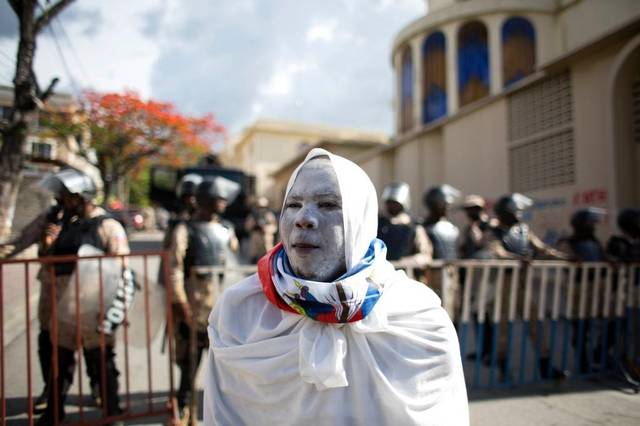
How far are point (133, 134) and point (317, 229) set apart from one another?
41.2 ft

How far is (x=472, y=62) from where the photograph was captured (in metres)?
16.5

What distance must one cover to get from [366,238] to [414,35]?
18.6 m

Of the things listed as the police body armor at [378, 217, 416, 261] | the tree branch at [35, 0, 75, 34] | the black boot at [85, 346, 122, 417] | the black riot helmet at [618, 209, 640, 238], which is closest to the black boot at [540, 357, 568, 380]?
the police body armor at [378, 217, 416, 261]

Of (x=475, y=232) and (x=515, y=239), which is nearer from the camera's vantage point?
(x=515, y=239)

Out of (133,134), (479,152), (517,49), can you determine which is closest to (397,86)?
(517,49)

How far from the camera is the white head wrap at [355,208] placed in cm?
142

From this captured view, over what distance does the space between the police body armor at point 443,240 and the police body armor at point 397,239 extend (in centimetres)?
54

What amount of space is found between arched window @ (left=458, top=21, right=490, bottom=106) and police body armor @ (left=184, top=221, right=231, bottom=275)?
50.3 ft

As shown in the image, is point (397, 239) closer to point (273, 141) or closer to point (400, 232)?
point (400, 232)

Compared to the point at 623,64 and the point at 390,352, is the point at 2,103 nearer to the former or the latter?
the point at 390,352

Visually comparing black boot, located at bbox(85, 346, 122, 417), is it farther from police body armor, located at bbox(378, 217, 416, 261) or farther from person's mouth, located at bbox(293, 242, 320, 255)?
police body armor, located at bbox(378, 217, 416, 261)

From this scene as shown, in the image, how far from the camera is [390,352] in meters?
1.42

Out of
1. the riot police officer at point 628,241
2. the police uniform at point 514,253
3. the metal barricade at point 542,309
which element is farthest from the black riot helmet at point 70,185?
the riot police officer at point 628,241

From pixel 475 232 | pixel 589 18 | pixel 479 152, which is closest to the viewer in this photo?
pixel 475 232
